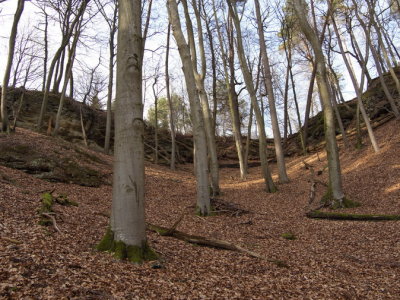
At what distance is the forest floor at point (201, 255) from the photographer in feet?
11.5

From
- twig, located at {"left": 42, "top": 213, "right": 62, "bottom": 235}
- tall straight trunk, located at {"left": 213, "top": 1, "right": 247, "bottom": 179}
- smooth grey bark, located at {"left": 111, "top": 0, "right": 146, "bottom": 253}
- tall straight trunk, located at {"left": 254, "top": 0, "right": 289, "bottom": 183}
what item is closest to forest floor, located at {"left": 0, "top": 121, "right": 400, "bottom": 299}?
twig, located at {"left": 42, "top": 213, "right": 62, "bottom": 235}

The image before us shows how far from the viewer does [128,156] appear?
170 inches

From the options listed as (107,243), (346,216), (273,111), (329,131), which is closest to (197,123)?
(329,131)

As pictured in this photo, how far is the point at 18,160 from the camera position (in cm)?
1098

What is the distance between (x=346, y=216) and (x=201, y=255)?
5.24 meters

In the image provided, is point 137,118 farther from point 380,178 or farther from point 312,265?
point 380,178

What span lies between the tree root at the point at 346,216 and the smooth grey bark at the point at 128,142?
6.37 m

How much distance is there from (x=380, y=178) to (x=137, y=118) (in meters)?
10.6

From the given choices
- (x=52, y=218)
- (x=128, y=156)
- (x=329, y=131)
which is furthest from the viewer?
(x=329, y=131)

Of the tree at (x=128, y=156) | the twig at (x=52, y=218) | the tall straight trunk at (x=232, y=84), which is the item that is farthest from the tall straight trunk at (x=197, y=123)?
the tall straight trunk at (x=232, y=84)

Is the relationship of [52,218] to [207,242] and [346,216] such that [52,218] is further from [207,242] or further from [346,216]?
[346,216]

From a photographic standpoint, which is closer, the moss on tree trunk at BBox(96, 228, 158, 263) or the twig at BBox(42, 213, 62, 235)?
the moss on tree trunk at BBox(96, 228, 158, 263)

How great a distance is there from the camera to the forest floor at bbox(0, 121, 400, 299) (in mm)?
3490

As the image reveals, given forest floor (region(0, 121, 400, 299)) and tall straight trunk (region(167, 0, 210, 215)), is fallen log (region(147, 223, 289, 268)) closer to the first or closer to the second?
forest floor (region(0, 121, 400, 299))
